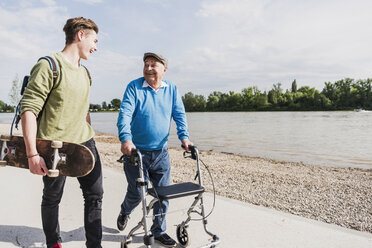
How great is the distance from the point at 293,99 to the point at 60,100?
374 ft

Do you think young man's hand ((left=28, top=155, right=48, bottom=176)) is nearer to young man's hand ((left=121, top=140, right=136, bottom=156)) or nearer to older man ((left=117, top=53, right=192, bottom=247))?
young man's hand ((left=121, top=140, right=136, bottom=156))

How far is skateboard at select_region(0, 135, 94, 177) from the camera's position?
2.09 metres

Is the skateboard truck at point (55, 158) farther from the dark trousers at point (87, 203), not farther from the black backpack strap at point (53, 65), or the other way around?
the black backpack strap at point (53, 65)

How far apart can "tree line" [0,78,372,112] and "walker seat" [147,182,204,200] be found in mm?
98773

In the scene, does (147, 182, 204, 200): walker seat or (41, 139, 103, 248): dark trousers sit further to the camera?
(41, 139, 103, 248): dark trousers

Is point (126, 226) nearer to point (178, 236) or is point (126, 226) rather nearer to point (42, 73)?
point (178, 236)

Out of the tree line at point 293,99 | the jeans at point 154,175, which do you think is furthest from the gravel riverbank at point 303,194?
the tree line at point 293,99

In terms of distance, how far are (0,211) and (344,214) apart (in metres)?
4.92

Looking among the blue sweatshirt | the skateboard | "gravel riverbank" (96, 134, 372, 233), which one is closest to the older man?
the blue sweatshirt

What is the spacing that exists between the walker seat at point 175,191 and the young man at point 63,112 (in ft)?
1.82

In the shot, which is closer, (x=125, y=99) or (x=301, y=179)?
(x=125, y=99)

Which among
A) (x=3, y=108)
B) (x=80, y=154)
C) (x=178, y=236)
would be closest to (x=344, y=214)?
(x=178, y=236)

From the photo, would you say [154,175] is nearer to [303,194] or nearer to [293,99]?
[303,194]

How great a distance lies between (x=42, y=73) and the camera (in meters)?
2.03
